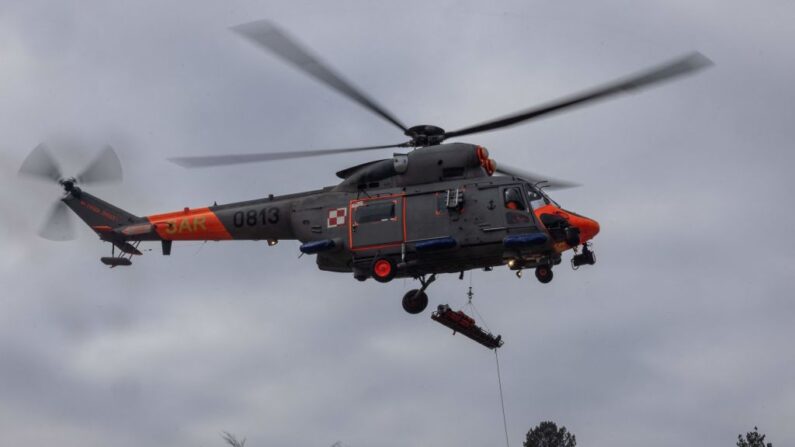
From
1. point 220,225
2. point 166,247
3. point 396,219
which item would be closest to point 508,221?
point 396,219

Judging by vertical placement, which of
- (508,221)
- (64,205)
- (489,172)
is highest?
(64,205)

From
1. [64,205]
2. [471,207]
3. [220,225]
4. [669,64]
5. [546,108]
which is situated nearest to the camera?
[669,64]

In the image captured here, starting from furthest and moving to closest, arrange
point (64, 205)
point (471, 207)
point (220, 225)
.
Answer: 1. point (64, 205)
2. point (220, 225)
3. point (471, 207)

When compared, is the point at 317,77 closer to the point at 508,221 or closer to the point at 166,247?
the point at 508,221

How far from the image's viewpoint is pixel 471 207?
29344mm

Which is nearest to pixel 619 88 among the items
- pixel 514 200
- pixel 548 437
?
pixel 514 200

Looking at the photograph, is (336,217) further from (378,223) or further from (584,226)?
(584,226)

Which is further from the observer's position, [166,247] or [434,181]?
[166,247]

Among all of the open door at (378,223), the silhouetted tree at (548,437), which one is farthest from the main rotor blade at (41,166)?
the silhouetted tree at (548,437)

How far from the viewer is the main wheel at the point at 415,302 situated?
31109 millimetres

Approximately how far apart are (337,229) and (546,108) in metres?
7.19

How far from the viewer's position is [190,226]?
110 ft

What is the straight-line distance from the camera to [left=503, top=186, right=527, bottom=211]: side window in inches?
1148

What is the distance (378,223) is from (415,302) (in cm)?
272
